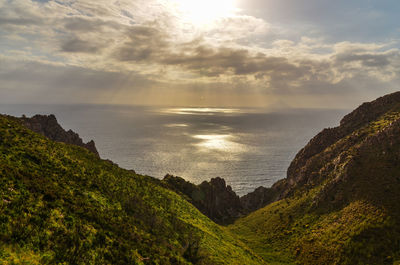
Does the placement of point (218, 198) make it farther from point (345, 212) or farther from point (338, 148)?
point (345, 212)

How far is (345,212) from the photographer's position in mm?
53375

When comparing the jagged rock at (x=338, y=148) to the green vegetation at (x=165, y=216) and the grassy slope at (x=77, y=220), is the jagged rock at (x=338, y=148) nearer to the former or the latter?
the green vegetation at (x=165, y=216)

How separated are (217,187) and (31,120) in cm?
10301

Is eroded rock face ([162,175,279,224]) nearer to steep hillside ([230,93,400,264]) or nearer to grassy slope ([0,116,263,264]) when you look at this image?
steep hillside ([230,93,400,264])

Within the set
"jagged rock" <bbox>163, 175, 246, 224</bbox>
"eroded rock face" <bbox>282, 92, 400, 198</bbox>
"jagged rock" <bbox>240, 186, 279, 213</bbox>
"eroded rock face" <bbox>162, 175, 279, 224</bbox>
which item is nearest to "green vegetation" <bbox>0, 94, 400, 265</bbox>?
"eroded rock face" <bbox>282, 92, 400, 198</bbox>

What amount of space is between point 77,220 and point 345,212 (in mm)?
64211

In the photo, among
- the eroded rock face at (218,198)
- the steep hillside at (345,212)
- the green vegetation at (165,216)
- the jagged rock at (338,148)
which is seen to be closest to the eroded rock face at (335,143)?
the jagged rock at (338,148)

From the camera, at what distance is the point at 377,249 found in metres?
41.3

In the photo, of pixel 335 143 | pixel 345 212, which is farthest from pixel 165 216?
pixel 335 143

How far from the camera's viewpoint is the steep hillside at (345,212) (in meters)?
43.8

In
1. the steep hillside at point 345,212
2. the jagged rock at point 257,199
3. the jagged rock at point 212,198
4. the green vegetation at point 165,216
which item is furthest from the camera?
the jagged rock at point 257,199

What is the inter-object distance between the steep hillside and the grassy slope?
19966 mm

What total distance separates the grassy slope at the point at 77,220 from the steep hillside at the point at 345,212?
1997cm

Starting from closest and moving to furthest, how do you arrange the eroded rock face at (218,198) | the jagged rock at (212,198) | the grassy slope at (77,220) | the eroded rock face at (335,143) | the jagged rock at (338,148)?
the grassy slope at (77,220)
the jagged rock at (338,148)
the eroded rock face at (335,143)
the jagged rock at (212,198)
the eroded rock face at (218,198)
